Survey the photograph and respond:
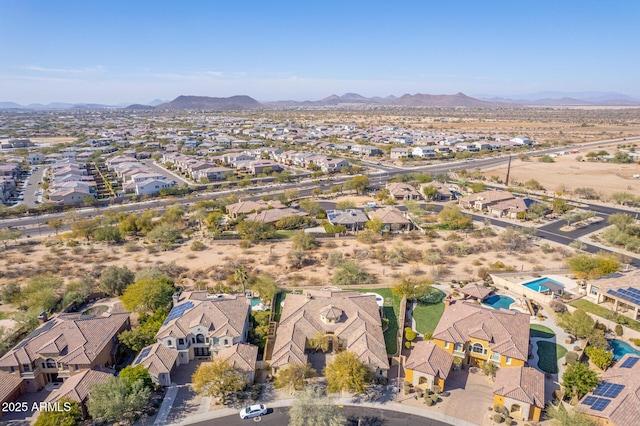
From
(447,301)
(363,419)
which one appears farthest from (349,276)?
(363,419)

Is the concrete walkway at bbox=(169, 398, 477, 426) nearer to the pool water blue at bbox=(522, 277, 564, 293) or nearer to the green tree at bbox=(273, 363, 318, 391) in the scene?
the green tree at bbox=(273, 363, 318, 391)

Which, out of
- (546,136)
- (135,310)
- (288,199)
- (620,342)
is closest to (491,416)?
(620,342)

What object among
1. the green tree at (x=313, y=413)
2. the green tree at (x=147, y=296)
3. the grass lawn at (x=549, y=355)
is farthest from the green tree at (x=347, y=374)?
the green tree at (x=147, y=296)

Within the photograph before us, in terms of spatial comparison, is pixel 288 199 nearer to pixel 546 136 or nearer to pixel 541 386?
pixel 541 386

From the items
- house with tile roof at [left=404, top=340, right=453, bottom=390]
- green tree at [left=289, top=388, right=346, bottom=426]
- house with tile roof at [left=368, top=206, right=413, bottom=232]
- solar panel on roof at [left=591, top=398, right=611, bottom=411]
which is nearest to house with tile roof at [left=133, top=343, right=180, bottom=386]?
green tree at [left=289, top=388, right=346, bottom=426]

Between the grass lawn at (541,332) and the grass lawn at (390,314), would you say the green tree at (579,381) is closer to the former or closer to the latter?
the grass lawn at (541,332)

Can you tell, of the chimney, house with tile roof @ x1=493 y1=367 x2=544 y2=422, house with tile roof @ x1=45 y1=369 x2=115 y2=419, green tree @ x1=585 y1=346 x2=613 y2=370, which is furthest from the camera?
the chimney

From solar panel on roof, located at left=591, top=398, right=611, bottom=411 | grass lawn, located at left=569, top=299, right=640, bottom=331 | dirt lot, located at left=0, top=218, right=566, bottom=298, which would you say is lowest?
dirt lot, located at left=0, top=218, right=566, bottom=298
